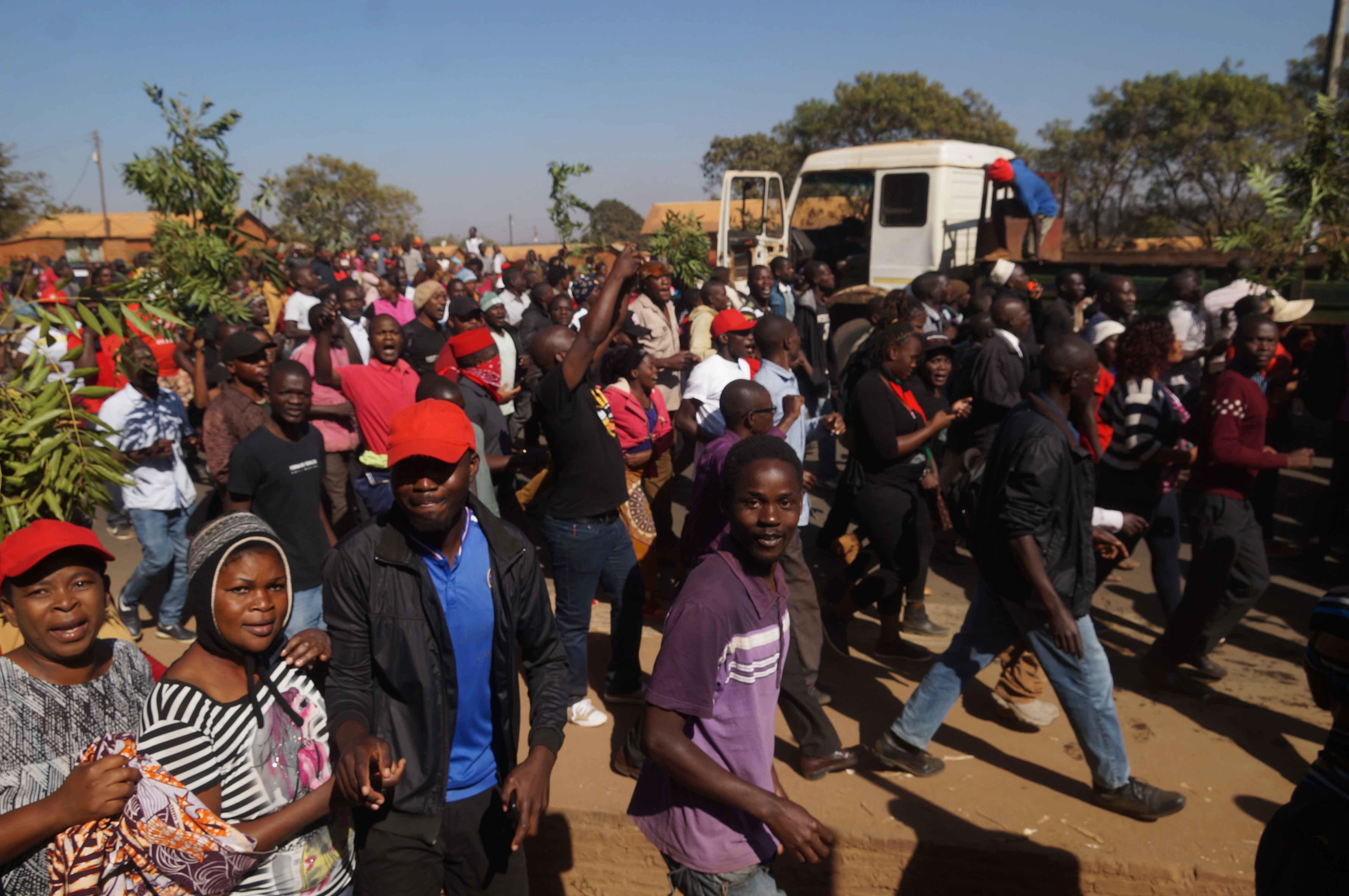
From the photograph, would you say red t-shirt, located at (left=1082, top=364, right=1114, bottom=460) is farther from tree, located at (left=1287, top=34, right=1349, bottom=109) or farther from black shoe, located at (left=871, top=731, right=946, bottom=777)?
tree, located at (left=1287, top=34, right=1349, bottom=109)

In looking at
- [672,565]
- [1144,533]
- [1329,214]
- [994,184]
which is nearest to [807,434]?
[672,565]

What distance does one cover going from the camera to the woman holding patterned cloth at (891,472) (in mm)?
4438

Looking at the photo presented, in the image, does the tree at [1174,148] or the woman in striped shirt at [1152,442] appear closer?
the woman in striped shirt at [1152,442]

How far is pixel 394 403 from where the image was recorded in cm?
497

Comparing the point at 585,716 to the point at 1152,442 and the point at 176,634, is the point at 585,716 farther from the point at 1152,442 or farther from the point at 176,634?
the point at 1152,442

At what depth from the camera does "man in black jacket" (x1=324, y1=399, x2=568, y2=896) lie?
2.10m

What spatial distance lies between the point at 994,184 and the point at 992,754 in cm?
788

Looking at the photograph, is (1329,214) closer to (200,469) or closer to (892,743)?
(892,743)

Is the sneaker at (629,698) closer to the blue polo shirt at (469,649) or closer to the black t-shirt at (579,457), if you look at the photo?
the black t-shirt at (579,457)

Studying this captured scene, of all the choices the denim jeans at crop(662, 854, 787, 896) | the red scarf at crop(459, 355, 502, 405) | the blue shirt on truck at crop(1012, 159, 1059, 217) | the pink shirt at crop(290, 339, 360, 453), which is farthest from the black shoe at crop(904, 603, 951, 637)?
the blue shirt on truck at crop(1012, 159, 1059, 217)

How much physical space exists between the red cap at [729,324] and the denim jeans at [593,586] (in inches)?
58.5

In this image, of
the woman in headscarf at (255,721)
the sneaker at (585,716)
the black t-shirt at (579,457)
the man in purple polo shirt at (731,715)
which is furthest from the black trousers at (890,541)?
Result: the woman in headscarf at (255,721)

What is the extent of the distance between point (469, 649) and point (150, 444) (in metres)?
3.88

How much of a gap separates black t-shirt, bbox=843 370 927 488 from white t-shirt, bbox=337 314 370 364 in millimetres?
4788
